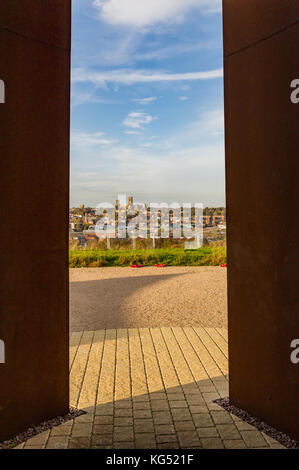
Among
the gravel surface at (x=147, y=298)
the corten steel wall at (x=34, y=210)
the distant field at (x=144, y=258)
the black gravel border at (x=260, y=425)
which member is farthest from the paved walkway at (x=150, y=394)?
the distant field at (x=144, y=258)

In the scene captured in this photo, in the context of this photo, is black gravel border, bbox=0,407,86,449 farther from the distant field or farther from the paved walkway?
the distant field

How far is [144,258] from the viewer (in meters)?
13.2

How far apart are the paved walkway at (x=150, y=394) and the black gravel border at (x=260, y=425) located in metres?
0.06

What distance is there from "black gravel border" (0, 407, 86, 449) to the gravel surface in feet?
9.30

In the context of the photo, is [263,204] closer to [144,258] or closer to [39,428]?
[39,428]

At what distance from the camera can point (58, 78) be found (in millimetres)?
3055

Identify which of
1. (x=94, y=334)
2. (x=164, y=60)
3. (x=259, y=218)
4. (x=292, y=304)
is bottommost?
(x=94, y=334)

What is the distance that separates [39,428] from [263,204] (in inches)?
97.4

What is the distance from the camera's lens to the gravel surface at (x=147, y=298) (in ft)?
21.1

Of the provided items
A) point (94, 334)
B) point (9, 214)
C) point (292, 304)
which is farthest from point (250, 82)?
point (94, 334)

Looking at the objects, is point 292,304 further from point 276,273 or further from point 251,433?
point 251,433

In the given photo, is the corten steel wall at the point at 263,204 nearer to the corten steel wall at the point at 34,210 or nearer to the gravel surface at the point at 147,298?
the corten steel wall at the point at 34,210

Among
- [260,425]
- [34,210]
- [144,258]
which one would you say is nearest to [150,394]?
[260,425]
